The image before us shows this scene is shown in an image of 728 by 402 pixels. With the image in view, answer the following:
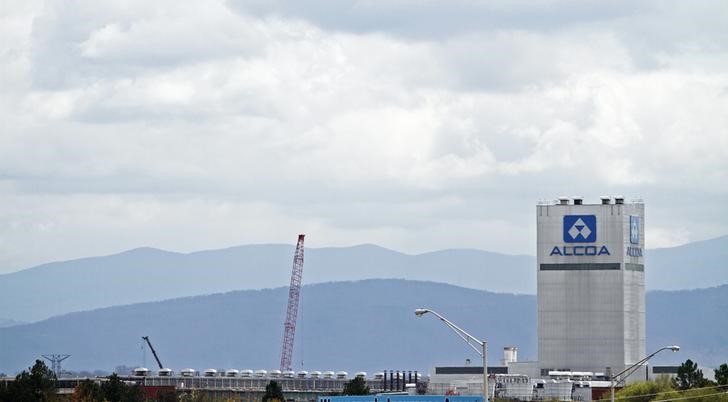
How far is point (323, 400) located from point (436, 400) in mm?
16713

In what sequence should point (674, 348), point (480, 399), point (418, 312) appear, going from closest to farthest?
point (418, 312), point (674, 348), point (480, 399)

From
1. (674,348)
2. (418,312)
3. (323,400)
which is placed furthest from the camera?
(323,400)

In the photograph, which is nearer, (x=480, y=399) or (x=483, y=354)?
(x=483, y=354)

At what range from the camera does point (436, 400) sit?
157m

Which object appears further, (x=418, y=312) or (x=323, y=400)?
(x=323, y=400)

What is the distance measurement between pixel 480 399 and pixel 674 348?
997 inches

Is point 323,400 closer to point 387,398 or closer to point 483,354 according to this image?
point 387,398

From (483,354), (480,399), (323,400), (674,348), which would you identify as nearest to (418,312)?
(483,354)

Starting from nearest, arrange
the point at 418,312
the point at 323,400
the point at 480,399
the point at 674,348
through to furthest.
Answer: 1. the point at 418,312
2. the point at 674,348
3. the point at 480,399
4. the point at 323,400

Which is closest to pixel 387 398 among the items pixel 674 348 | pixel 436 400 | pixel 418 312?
pixel 436 400

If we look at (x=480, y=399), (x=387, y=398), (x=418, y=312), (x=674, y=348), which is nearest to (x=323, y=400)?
(x=387, y=398)

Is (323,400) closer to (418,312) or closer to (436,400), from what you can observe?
(436,400)

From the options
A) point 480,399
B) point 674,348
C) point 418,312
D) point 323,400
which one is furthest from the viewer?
point 323,400

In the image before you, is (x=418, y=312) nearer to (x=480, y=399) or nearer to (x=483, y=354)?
(x=483, y=354)
